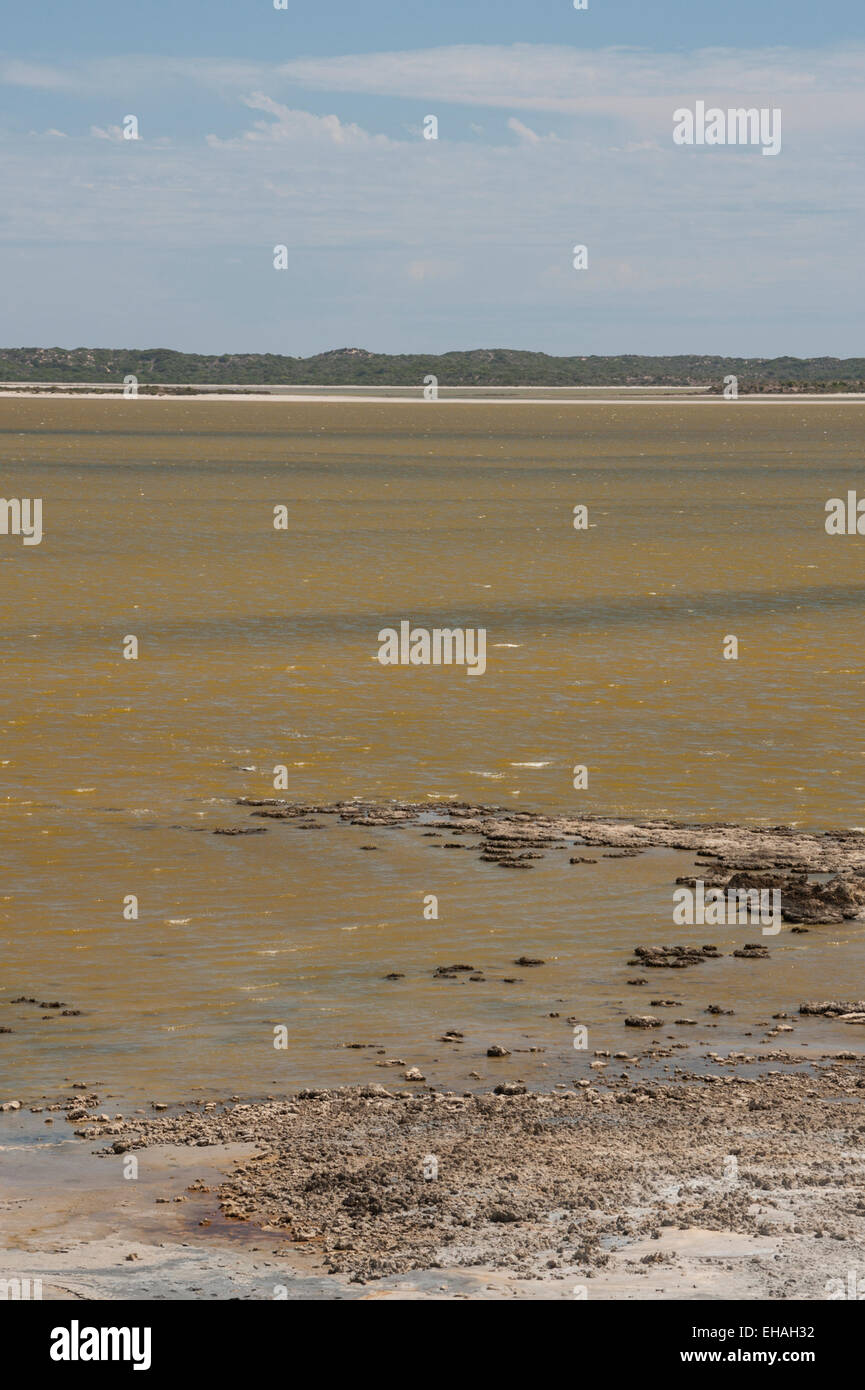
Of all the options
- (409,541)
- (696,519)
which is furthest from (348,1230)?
(696,519)

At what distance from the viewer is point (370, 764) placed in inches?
917

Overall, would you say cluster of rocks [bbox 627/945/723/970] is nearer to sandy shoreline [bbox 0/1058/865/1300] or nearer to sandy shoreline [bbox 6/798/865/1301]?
sandy shoreline [bbox 6/798/865/1301]

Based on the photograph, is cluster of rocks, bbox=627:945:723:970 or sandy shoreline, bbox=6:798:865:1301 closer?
sandy shoreline, bbox=6:798:865:1301

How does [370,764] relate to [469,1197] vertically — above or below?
above

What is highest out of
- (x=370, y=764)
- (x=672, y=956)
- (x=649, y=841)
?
(x=370, y=764)

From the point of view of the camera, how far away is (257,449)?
11494cm

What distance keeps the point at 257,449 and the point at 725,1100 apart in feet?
345

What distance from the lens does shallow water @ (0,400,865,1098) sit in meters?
14.5

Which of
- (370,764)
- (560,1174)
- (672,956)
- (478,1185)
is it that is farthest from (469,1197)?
(370,764)

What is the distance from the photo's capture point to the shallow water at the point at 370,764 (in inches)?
569

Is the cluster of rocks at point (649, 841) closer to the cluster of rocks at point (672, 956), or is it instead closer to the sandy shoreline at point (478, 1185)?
the cluster of rocks at point (672, 956)

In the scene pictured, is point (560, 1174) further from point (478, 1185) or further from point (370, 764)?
point (370, 764)

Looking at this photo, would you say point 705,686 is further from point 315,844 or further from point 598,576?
point 598,576

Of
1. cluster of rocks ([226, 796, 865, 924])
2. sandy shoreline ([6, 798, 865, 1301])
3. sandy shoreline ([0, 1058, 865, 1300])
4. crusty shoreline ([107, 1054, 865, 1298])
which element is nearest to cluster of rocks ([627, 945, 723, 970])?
cluster of rocks ([226, 796, 865, 924])
